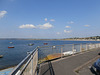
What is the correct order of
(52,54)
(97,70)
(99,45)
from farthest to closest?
(99,45) < (52,54) < (97,70)

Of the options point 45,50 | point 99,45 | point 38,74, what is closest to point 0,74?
point 45,50

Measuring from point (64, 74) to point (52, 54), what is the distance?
396cm

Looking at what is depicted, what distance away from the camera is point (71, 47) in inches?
365

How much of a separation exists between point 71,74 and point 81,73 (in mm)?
689

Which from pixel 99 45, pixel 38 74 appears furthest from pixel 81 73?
pixel 99 45

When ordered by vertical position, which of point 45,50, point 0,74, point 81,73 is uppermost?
point 45,50

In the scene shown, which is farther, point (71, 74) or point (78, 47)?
point (78, 47)

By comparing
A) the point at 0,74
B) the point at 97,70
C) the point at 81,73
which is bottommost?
the point at 0,74

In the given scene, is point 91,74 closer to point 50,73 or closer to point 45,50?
point 50,73

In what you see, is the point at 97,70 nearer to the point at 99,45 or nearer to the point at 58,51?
the point at 58,51

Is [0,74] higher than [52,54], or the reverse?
[52,54]

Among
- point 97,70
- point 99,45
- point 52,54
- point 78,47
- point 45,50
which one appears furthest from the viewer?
point 99,45

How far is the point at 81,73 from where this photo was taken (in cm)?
419

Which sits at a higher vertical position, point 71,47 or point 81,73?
point 71,47
